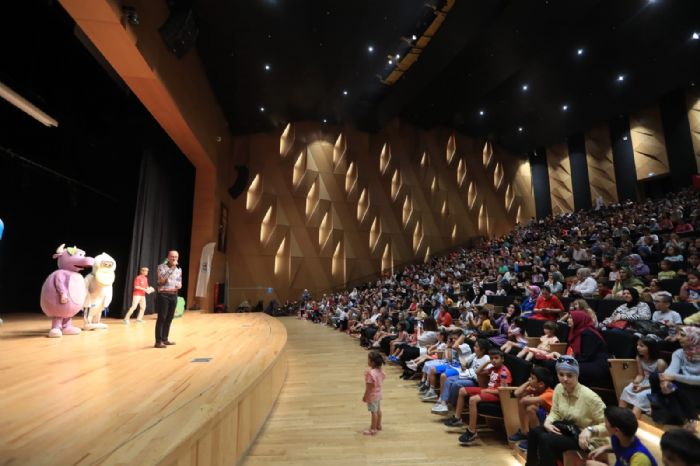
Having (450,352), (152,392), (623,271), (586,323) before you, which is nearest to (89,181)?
(152,392)

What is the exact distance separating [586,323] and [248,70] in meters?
10.4

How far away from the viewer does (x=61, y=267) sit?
5230 millimetres

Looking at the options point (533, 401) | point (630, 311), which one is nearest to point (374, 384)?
point (533, 401)

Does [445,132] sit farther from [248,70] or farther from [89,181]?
[89,181]

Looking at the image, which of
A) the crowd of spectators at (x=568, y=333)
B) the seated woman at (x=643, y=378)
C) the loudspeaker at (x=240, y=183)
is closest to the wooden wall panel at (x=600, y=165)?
the crowd of spectators at (x=568, y=333)

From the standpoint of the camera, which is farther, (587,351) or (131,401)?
(587,351)

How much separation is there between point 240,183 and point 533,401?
44.4ft

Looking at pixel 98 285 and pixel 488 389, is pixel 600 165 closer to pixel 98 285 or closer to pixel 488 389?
pixel 488 389

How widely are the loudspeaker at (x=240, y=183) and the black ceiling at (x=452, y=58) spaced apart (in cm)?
155

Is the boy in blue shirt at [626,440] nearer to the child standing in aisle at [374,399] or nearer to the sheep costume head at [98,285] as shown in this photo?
the child standing in aisle at [374,399]

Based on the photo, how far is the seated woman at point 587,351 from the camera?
3404 mm

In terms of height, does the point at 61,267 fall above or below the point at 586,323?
above

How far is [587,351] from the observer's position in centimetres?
371

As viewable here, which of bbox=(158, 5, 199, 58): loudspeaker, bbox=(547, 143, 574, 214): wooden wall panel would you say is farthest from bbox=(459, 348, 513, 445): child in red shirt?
bbox=(547, 143, 574, 214): wooden wall panel
